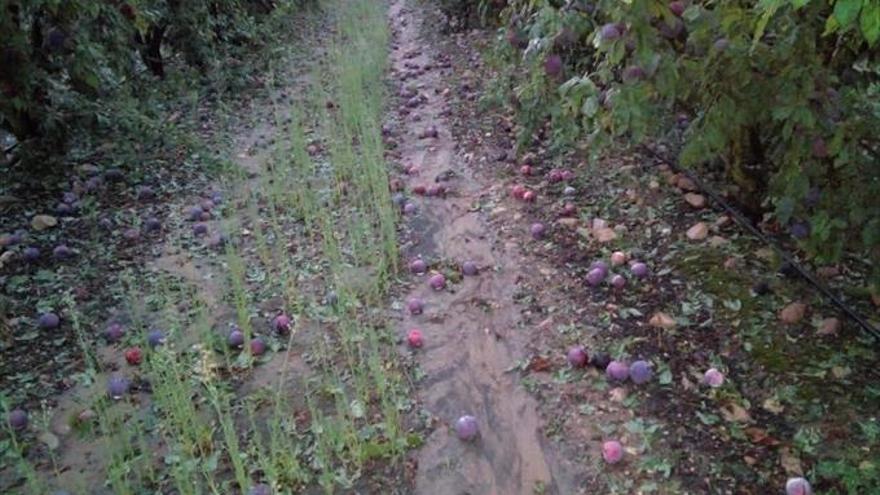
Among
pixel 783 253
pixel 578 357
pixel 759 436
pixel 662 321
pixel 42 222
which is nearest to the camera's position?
pixel 759 436

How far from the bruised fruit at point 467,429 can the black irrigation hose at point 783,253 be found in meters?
1.48

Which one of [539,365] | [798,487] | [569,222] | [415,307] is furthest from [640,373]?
[569,222]

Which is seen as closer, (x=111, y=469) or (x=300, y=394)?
(x=111, y=469)

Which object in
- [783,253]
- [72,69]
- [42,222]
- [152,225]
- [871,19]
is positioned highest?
[871,19]

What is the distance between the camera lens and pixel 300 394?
9.25 feet

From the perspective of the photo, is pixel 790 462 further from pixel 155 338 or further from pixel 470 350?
pixel 155 338

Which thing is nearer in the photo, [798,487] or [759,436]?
[798,487]

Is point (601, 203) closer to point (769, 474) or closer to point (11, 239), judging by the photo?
point (769, 474)

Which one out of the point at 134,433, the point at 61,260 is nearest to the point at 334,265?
the point at 134,433

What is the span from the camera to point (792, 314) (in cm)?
289

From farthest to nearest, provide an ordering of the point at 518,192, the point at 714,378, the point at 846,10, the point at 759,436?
1. the point at 518,192
2. the point at 714,378
3. the point at 759,436
4. the point at 846,10

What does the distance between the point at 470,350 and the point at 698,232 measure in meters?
1.29

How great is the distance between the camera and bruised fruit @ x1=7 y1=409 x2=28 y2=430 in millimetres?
2664

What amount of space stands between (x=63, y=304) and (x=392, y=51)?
212 inches
